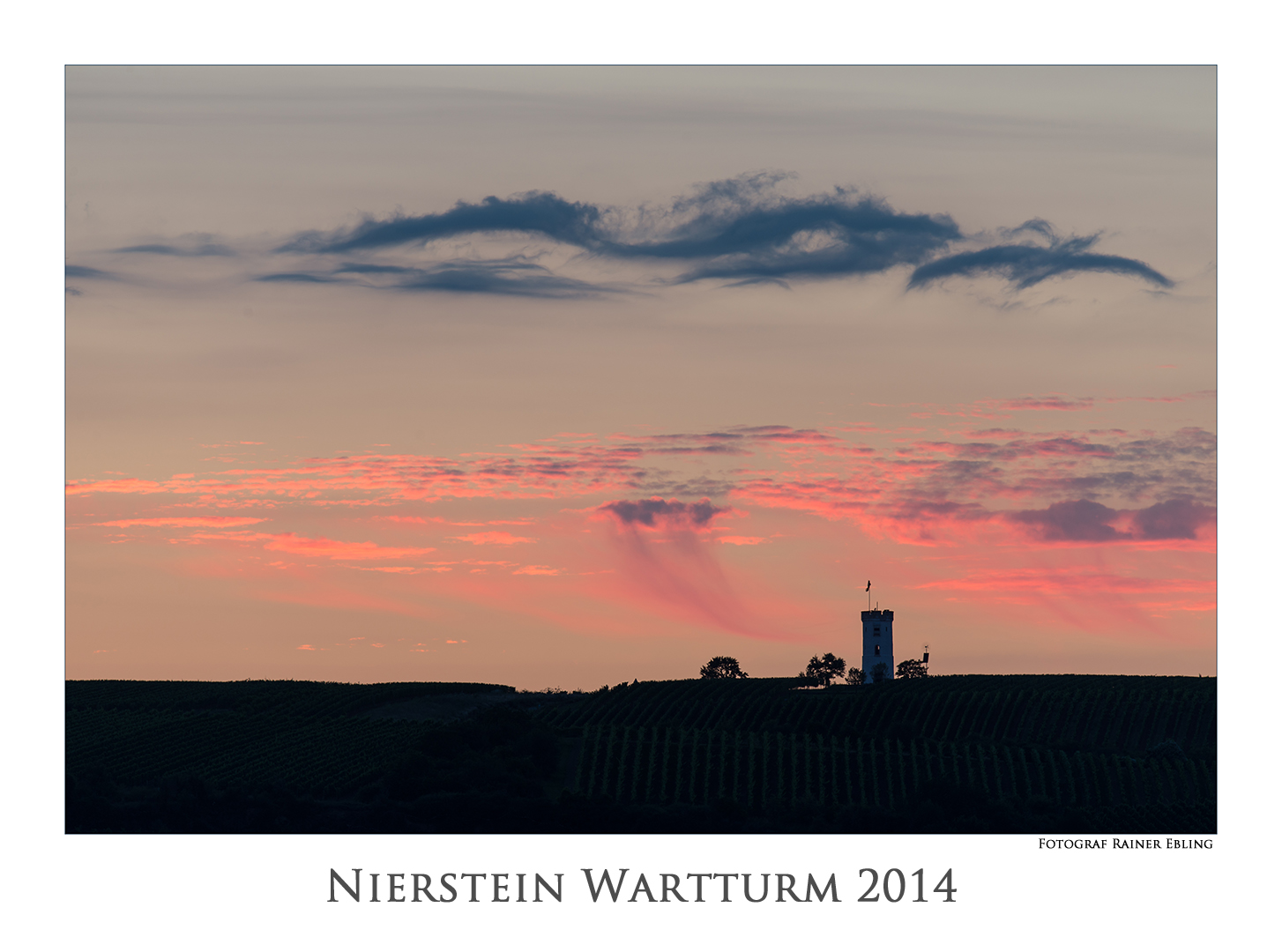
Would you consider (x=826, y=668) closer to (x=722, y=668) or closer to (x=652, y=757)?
(x=722, y=668)

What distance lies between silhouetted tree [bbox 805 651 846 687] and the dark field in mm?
5475

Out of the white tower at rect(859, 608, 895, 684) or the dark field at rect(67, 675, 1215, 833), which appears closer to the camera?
the dark field at rect(67, 675, 1215, 833)

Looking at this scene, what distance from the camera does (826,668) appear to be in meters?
99.2

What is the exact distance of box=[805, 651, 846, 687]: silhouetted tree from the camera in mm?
98438

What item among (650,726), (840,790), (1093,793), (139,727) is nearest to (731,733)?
(650,726)

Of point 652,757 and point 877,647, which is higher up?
point 877,647

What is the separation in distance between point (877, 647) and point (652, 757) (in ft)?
105

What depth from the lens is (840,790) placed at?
189ft

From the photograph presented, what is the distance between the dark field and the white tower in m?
1.42

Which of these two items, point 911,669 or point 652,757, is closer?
point 652,757

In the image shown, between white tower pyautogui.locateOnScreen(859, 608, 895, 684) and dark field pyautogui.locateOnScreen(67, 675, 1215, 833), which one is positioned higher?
white tower pyautogui.locateOnScreen(859, 608, 895, 684)

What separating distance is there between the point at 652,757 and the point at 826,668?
3962 cm

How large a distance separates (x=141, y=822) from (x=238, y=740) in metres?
26.3

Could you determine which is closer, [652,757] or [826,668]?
[652,757]
